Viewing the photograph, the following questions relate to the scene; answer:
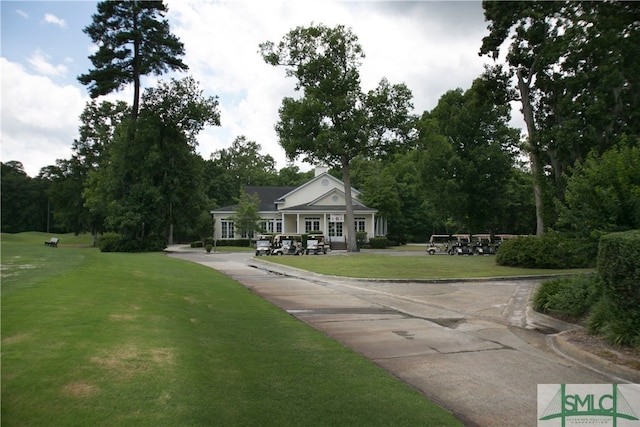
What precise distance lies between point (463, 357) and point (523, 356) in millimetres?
996

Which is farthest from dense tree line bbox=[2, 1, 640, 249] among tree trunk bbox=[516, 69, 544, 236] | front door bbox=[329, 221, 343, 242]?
front door bbox=[329, 221, 343, 242]

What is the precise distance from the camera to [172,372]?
15.9ft

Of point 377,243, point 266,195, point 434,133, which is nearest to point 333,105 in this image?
point 434,133

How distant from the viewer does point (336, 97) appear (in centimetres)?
3472

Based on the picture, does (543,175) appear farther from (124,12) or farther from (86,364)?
(124,12)

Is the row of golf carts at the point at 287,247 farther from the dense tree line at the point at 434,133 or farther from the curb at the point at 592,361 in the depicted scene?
the curb at the point at 592,361

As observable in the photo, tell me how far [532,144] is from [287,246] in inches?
725

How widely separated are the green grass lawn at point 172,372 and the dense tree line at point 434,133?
6.35 m

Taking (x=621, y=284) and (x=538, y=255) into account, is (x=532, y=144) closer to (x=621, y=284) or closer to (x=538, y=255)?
(x=538, y=255)

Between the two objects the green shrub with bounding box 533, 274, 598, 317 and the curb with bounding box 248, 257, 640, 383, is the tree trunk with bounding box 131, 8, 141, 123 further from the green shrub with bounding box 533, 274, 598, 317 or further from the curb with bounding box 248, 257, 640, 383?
the green shrub with bounding box 533, 274, 598, 317

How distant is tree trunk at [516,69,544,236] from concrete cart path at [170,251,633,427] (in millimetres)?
8612

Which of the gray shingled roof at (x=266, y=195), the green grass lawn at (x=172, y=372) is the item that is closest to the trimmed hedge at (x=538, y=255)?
the green grass lawn at (x=172, y=372)

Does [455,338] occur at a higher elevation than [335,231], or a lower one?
lower

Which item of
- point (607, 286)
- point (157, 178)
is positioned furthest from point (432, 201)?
point (607, 286)
